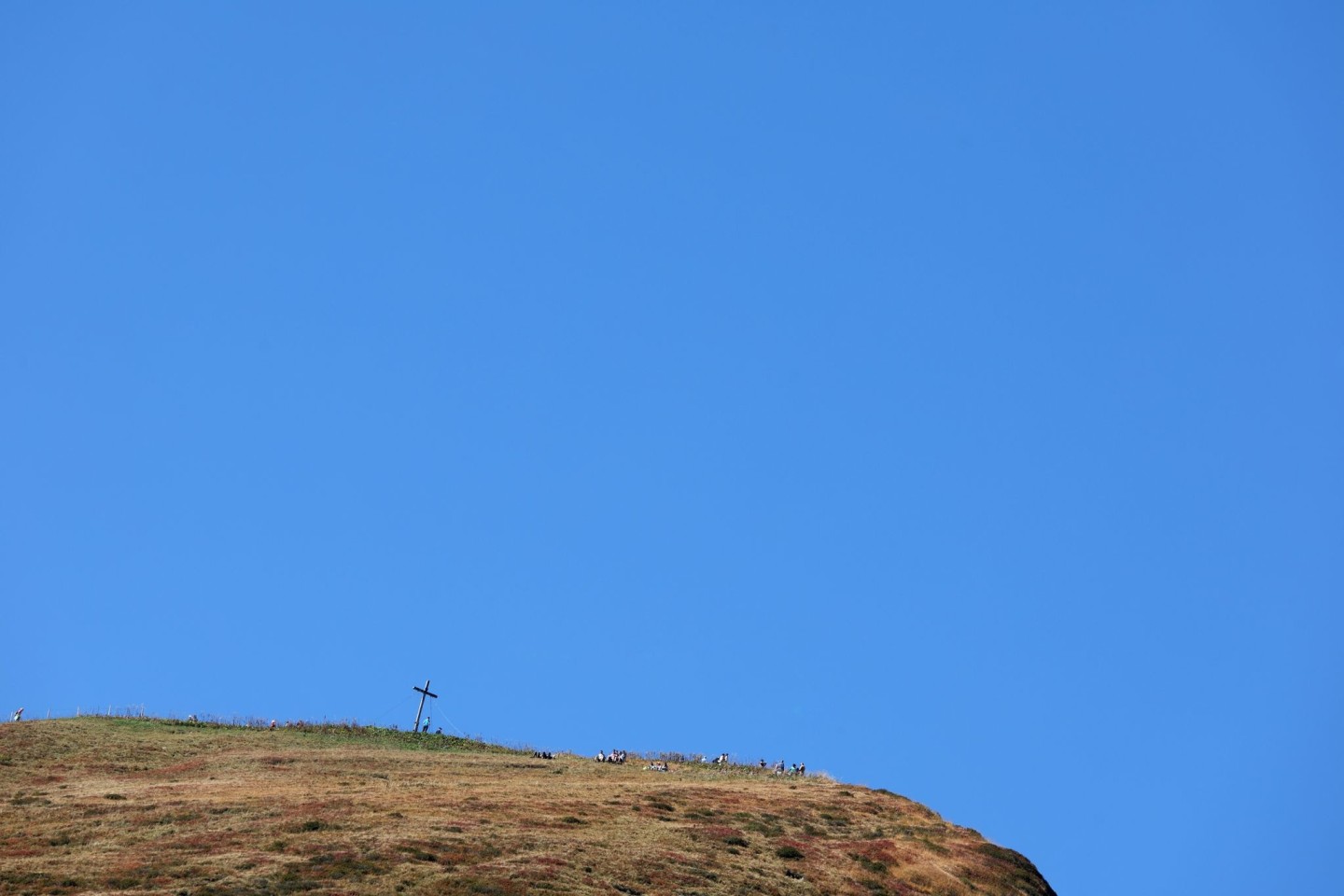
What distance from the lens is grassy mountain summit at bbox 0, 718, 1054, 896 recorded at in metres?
60.7

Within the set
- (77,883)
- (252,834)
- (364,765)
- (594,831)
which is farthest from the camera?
(364,765)

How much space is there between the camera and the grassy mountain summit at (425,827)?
6072cm

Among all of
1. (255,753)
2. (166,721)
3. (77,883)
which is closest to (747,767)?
(255,753)

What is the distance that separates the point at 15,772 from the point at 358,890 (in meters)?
32.0

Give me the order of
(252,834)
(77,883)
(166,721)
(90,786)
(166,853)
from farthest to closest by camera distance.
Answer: (166,721) < (90,786) < (252,834) < (166,853) < (77,883)

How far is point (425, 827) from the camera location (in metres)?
68.8

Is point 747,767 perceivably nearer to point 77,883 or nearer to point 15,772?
point 15,772

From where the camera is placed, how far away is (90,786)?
255ft

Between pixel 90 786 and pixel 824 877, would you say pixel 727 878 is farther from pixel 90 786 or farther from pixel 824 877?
pixel 90 786

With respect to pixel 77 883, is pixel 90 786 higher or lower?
higher

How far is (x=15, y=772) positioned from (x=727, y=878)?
40666 mm

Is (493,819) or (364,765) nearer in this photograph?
(493,819)

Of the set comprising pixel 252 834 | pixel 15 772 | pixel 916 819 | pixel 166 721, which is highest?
pixel 166 721

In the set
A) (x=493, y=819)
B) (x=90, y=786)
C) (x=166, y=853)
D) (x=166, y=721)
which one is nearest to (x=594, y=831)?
(x=493, y=819)
